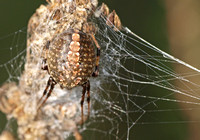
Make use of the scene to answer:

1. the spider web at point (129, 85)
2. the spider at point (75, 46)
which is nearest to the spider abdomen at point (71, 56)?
the spider at point (75, 46)

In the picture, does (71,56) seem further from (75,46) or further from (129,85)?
(129,85)

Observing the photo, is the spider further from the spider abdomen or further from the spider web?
the spider web

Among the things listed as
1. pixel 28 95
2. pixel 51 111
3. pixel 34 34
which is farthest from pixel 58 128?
pixel 34 34

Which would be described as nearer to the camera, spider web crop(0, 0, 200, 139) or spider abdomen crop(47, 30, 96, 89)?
spider abdomen crop(47, 30, 96, 89)

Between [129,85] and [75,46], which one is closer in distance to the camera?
[75,46]

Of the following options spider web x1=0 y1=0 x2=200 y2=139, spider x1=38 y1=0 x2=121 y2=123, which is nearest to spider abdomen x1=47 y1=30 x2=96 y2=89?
spider x1=38 y1=0 x2=121 y2=123

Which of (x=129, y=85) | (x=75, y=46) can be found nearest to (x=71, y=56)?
(x=75, y=46)
